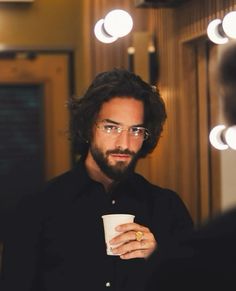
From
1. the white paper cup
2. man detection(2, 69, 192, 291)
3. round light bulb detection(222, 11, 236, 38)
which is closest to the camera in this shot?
the white paper cup

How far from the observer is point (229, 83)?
857 mm

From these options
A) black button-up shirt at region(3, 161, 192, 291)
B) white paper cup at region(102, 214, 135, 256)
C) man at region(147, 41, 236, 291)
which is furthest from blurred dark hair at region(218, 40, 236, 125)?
black button-up shirt at region(3, 161, 192, 291)

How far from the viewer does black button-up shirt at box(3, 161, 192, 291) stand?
1792mm

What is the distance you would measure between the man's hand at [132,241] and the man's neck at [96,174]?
10.5 inches

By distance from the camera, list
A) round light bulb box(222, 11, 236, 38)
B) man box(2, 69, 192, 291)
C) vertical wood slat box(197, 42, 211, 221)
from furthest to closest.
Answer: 1. vertical wood slat box(197, 42, 211, 221)
2. round light bulb box(222, 11, 236, 38)
3. man box(2, 69, 192, 291)

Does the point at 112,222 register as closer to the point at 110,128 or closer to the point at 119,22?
the point at 110,128

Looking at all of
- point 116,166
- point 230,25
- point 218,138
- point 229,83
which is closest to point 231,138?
point 218,138

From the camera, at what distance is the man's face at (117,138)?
1.87 meters

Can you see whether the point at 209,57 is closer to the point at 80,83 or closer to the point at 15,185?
the point at 80,83

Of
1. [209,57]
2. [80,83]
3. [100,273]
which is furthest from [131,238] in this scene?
[80,83]

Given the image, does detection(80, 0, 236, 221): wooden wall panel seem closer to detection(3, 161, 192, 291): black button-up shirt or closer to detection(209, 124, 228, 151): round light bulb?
detection(209, 124, 228, 151): round light bulb

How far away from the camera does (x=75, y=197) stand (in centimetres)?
190

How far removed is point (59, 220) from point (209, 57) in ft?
5.34

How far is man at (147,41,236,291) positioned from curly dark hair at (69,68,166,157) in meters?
1.12
